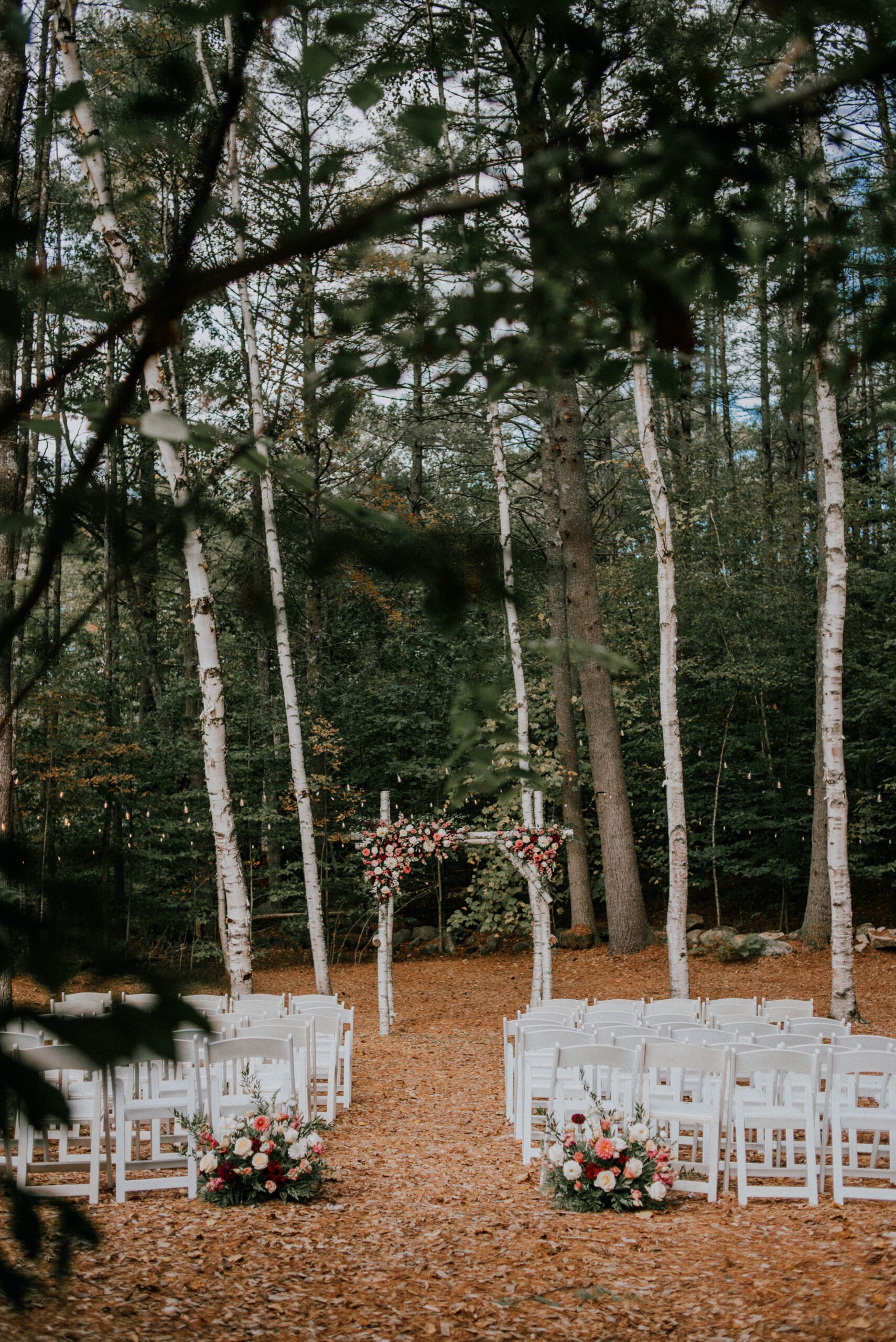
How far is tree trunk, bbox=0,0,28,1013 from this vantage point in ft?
5.27

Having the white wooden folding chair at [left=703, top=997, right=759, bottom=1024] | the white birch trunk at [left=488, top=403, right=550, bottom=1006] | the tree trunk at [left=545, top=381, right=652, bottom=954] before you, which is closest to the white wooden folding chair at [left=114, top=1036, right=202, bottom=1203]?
the white wooden folding chair at [left=703, top=997, right=759, bottom=1024]

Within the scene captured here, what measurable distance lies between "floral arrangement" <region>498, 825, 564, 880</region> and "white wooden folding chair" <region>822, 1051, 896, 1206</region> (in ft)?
16.7

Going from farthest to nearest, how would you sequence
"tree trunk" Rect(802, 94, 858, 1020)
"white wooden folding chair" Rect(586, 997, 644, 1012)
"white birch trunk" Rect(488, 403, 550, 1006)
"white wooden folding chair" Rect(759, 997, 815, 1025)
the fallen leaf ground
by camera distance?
"white birch trunk" Rect(488, 403, 550, 1006)
"tree trunk" Rect(802, 94, 858, 1020)
"white wooden folding chair" Rect(759, 997, 815, 1025)
"white wooden folding chair" Rect(586, 997, 644, 1012)
the fallen leaf ground

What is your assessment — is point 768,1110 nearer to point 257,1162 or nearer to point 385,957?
point 257,1162

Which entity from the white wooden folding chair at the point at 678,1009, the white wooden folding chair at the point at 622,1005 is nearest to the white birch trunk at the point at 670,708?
the white wooden folding chair at the point at 678,1009

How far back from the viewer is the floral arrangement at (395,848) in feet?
37.3

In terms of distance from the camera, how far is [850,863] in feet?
53.4

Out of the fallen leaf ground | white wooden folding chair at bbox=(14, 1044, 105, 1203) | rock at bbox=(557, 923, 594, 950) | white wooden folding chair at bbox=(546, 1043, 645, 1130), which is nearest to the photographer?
the fallen leaf ground

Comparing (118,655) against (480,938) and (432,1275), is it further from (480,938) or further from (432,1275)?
(432,1275)

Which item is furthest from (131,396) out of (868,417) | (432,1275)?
(868,417)

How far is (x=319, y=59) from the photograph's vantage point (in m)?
1.56

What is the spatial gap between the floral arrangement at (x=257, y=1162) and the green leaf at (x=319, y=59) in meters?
5.36

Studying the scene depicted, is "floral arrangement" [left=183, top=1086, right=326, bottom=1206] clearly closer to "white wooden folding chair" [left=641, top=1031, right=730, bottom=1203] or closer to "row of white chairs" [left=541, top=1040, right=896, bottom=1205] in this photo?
"row of white chairs" [left=541, top=1040, right=896, bottom=1205]

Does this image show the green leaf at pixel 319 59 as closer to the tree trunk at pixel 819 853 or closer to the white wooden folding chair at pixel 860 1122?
the white wooden folding chair at pixel 860 1122
